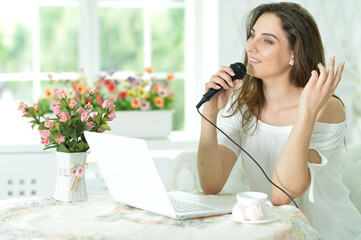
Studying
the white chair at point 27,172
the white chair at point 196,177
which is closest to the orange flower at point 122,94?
the white chair at point 27,172

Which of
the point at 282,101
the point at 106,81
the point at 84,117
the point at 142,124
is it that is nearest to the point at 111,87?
the point at 106,81

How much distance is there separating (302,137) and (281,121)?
1.16 feet

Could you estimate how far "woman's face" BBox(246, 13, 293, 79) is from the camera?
184 centimetres

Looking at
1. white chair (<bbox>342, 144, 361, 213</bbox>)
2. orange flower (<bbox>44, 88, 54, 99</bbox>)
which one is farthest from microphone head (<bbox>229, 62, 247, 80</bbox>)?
orange flower (<bbox>44, 88, 54, 99</bbox>)

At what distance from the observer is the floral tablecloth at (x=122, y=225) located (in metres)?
1.22

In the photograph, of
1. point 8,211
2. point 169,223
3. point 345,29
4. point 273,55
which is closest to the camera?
point 169,223

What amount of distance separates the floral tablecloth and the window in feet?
6.79

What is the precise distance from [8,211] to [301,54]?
1.08 m

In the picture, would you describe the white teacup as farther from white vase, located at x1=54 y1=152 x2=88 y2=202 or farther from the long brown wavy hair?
the long brown wavy hair

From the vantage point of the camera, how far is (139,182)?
138 centimetres

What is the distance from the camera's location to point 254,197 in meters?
1.34

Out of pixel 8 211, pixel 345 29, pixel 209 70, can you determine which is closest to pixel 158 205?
pixel 8 211

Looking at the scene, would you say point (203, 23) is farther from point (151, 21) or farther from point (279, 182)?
point (279, 182)

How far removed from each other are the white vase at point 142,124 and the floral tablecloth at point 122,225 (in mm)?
1526
